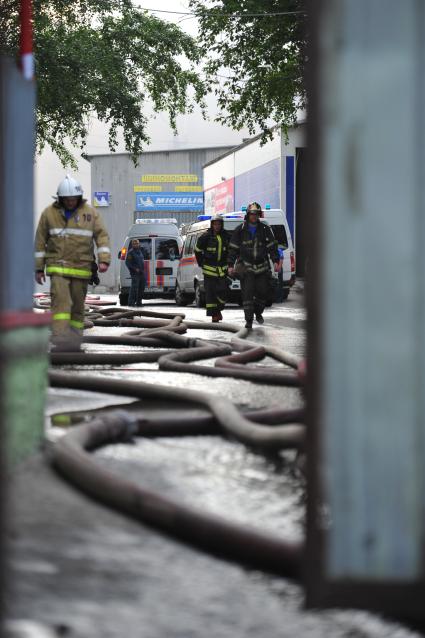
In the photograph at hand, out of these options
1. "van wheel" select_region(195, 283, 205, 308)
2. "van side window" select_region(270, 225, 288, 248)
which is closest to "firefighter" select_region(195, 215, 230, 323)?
"van wheel" select_region(195, 283, 205, 308)

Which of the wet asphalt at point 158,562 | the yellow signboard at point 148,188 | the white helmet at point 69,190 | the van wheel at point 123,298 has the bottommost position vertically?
the van wheel at point 123,298

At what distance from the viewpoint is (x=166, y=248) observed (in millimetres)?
31469

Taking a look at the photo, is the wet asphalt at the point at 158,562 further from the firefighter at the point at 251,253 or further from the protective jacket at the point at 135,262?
the protective jacket at the point at 135,262

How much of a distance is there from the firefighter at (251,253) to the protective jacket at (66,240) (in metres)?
5.33

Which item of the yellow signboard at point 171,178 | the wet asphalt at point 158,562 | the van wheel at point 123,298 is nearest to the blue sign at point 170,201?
the yellow signboard at point 171,178

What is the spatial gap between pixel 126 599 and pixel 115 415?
2.91 metres

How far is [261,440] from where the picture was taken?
607cm

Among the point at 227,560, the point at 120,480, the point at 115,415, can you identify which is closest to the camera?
the point at 227,560

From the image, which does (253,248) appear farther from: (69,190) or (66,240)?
(69,190)

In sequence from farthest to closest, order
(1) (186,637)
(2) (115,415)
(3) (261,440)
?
1. (2) (115,415)
2. (3) (261,440)
3. (1) (186,637)

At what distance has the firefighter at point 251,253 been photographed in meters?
17.2

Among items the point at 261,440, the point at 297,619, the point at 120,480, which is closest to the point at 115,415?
the point at 261,440

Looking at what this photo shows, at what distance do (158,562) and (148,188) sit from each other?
212ft

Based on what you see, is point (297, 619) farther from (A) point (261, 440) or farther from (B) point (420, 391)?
(A) point (261, 440)
